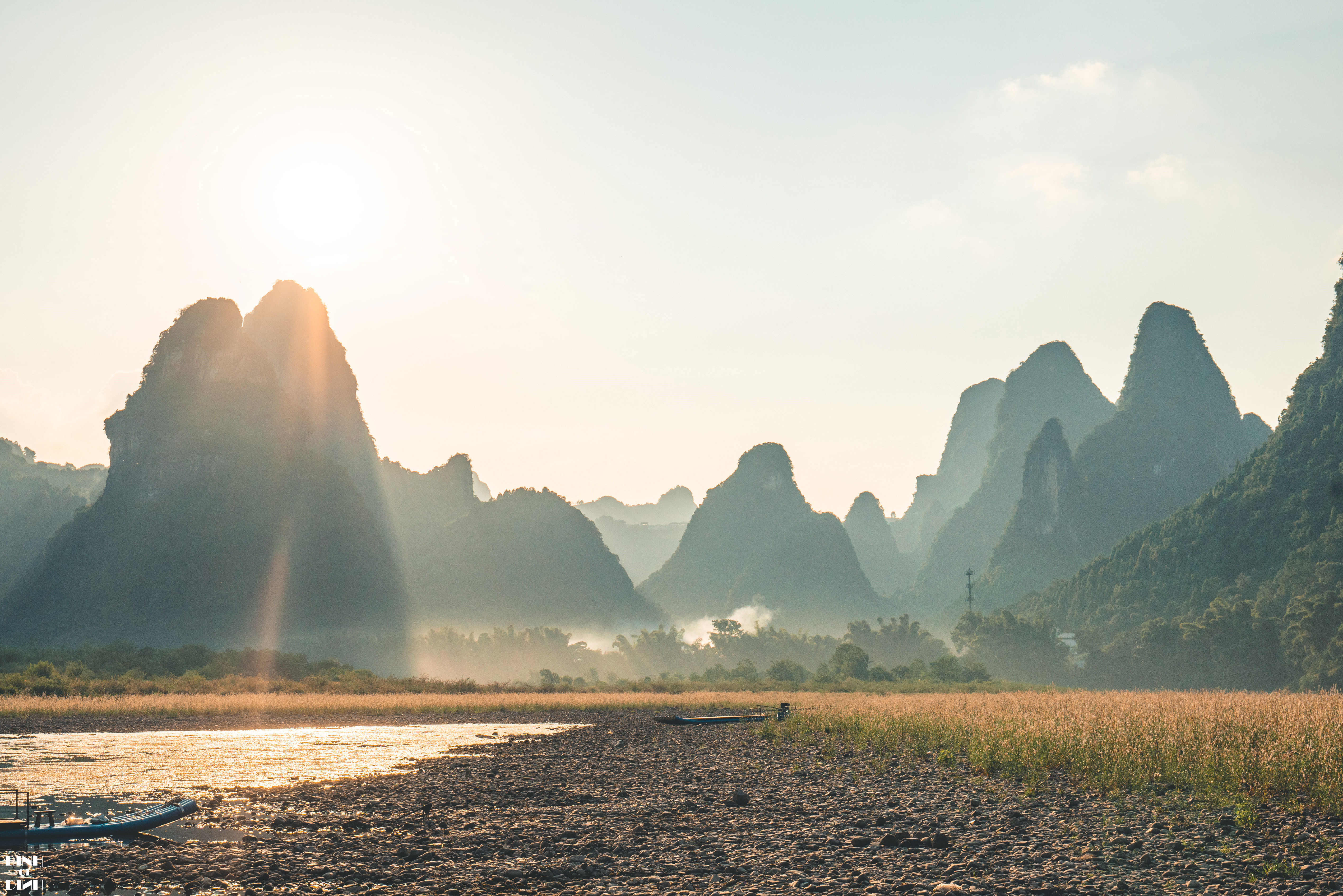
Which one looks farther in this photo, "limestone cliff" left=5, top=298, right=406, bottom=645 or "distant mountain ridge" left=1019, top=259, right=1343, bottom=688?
"limestone cliff" left=5, top=298, right=406, bottom=645

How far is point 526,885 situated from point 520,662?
128 meters

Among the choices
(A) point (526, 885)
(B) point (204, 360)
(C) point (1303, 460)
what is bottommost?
(A) point (526, 885)

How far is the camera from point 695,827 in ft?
43.9

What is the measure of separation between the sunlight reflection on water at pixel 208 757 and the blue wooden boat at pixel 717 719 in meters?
5.37

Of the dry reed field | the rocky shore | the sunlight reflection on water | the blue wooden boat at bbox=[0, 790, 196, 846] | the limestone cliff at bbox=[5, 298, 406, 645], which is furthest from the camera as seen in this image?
the limestone cliff at bbox=[5, 298, 406, 645]

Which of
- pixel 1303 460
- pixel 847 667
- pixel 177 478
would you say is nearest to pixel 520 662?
pixel 847 667

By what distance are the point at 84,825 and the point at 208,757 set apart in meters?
13.3

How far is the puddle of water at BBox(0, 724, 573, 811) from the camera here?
18.6 m

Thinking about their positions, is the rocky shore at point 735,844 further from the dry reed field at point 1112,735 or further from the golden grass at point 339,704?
the golden grass at point 339,704

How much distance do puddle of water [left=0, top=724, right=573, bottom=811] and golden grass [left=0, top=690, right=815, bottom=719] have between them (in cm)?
1223

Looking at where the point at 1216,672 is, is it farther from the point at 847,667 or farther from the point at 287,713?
the point at 287,713

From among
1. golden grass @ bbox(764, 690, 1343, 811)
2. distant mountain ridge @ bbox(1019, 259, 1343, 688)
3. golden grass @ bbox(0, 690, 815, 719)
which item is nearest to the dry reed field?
golden grass @ bbox(764, 690, 1343, 811)

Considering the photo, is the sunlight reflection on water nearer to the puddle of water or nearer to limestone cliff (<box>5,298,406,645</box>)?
the puddle of water

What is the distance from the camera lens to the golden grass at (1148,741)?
1284cm
